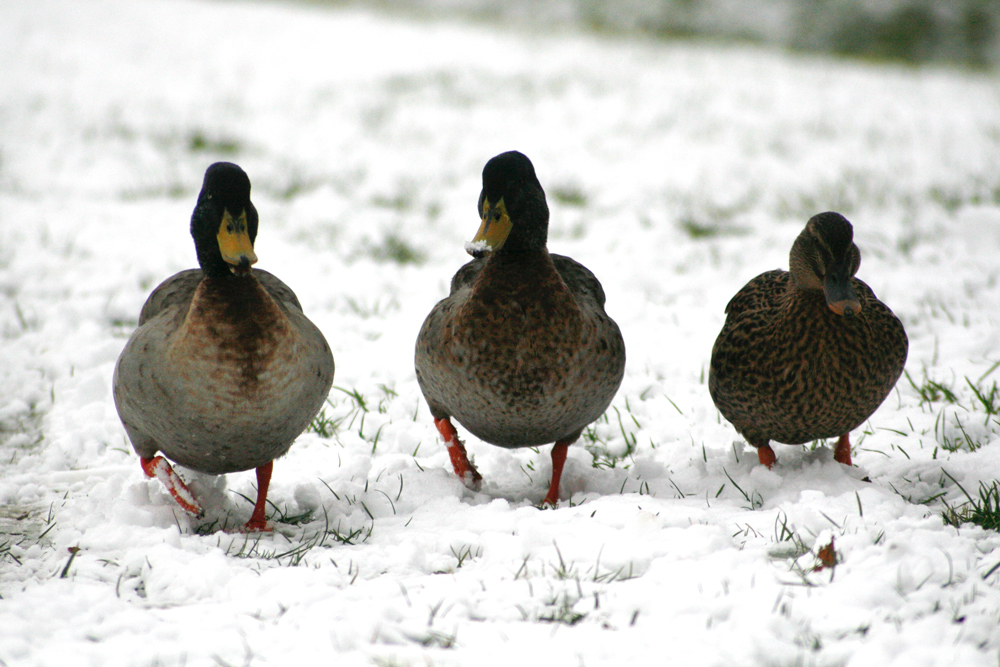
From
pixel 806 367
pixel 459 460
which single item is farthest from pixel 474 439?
pixel 806 367

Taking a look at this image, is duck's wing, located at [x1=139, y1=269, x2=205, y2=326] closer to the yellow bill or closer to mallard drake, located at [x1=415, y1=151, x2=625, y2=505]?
mallard drake, located at [x1=415, y1=151, x2=625, y2=505]

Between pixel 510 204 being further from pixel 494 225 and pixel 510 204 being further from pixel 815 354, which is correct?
pixel 815 354

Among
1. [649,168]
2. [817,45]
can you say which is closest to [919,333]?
[649,168]

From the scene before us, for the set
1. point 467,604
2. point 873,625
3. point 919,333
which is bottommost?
point 467,604

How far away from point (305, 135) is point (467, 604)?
761cm

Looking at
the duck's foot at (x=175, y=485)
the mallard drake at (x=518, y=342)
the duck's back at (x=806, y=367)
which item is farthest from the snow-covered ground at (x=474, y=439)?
the mallard drake at (x=518, y=342)

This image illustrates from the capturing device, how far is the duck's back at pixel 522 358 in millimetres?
2660

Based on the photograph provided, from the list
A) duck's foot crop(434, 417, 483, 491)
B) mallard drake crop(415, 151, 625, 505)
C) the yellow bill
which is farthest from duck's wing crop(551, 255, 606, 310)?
duck's foot crop(434, 417, 483, 491)

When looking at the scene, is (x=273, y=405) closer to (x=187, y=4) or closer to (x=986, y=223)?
(x=986, y=223)

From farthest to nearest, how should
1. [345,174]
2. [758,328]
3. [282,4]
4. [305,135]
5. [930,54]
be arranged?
[282,4], [930,54], [305,135], [345,174], [758,328]

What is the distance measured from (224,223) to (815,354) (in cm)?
185

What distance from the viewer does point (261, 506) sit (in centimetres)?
264

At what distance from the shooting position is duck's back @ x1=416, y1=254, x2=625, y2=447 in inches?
105

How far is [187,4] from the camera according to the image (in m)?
16.2
